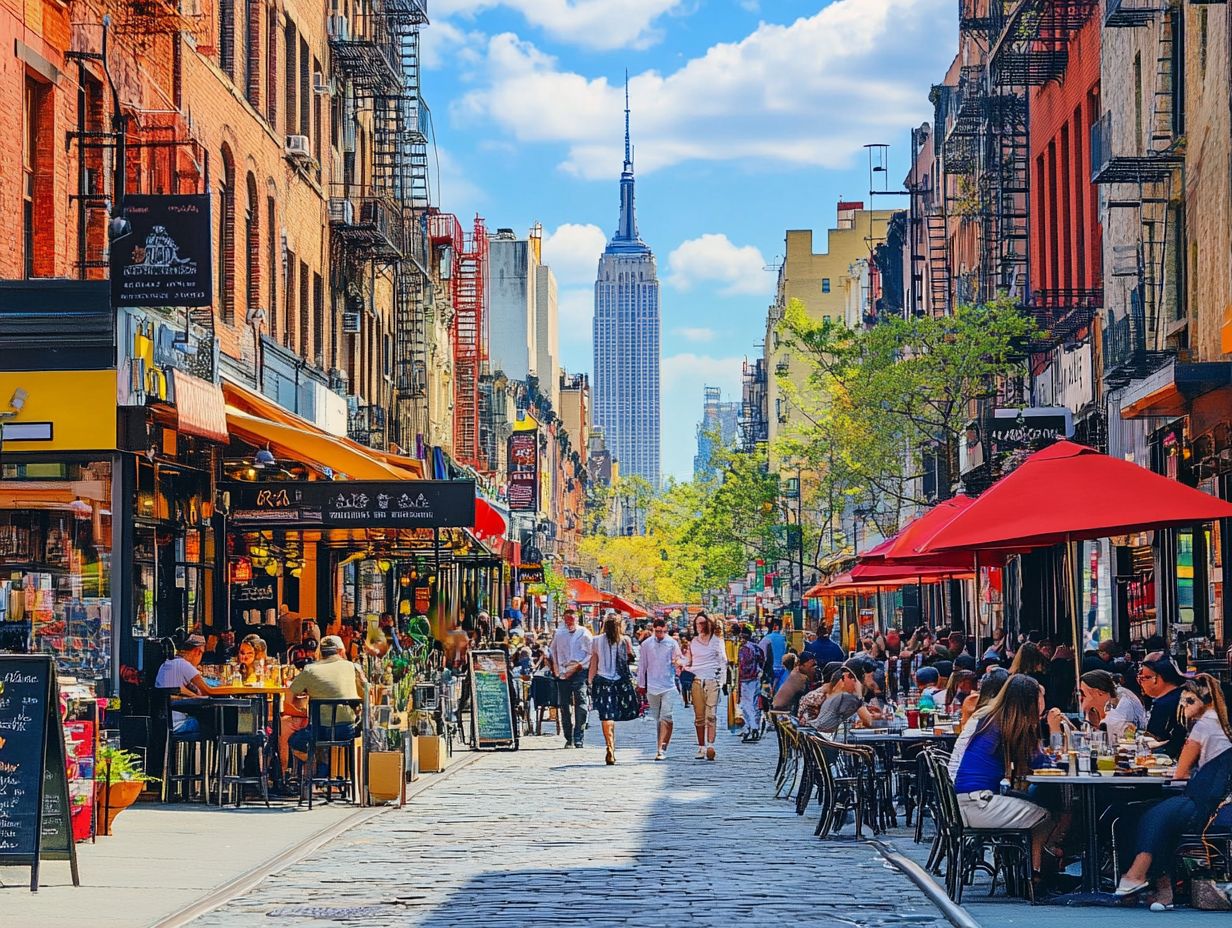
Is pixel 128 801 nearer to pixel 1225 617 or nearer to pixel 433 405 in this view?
pixel 1225 617

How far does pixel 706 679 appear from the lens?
1085 inches

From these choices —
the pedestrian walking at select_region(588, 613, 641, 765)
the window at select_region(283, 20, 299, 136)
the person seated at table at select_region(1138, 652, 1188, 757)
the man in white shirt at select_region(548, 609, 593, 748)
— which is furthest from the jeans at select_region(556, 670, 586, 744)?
the person seated at table at select_region(1138, 652, 1188, 757)

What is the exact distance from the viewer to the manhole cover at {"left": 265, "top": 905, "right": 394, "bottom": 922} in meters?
12.1

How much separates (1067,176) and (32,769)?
27.9 m

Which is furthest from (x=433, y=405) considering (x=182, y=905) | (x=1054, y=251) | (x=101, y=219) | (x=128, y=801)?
(x=182, y=905)

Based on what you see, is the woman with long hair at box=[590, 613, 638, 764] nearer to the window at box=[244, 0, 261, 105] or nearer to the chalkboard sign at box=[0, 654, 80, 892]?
the window at box=[244, 0, 261, 105]

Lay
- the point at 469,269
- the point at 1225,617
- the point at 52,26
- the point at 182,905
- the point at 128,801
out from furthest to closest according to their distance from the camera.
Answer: the point at 469,269 < the point at 1225,617 < the point at 52,26 < the point at 128,801 < the point at 182,905

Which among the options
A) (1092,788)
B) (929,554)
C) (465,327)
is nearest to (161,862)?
(1092,788)

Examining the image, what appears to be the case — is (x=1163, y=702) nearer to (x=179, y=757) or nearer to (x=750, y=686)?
(x=179, y=757)

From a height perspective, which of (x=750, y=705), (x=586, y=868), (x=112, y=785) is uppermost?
(x=112, y=785)

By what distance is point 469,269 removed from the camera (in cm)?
6844

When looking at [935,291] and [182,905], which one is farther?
[935,291]

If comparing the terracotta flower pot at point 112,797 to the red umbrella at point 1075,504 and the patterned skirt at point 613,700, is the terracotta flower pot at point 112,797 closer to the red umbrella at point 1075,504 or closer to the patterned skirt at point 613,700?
the red umbrella at point 1075,504

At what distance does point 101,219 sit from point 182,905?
11.9 m
